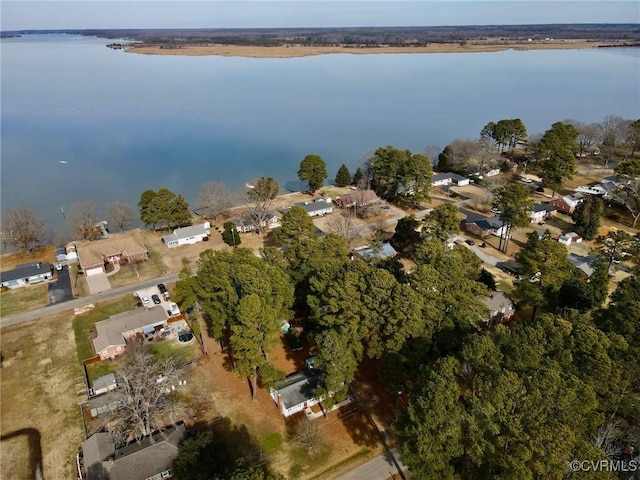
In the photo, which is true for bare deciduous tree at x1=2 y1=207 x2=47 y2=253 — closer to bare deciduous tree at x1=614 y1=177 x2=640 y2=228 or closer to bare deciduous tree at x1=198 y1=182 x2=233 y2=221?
bare deciduous tree at x1=198 y1=182 x2=233 y2=221

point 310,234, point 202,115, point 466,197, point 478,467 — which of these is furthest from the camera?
point 202,115

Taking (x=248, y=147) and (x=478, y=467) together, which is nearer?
(x=478, y=467)

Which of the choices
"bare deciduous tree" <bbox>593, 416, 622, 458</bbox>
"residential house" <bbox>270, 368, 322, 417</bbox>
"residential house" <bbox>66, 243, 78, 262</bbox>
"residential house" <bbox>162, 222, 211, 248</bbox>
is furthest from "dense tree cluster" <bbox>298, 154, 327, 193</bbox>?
"bare deciduous tree" <bbox>593, 416, 622, 458</bbox>

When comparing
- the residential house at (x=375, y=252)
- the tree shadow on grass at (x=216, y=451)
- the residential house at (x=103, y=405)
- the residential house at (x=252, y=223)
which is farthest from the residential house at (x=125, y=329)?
the residential house at (x=252, y=223)

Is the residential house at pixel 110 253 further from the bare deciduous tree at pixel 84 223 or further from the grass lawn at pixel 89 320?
the grass lawn at pixel 89 320

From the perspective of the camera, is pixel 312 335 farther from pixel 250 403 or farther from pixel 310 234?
pixel 310 234

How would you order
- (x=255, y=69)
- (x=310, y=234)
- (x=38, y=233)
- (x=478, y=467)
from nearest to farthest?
(x=478, y=467)
(x=310, y=234)
(x=38, y=233)
(x=255, y=69)

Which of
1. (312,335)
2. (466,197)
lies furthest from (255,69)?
(312,335)

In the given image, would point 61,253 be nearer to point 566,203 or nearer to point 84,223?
point 84,223
